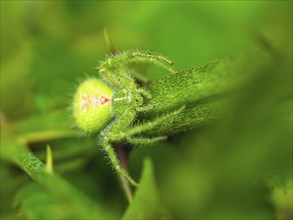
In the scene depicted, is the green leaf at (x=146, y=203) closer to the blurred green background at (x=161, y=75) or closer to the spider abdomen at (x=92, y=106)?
the blurred green background at (x=161, y=75)

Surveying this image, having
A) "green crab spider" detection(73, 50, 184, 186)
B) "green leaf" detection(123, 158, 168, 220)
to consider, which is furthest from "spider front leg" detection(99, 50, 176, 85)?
"green leaf" detection(123, 158, 168, 220)

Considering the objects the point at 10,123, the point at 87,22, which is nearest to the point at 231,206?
the point at 10,123

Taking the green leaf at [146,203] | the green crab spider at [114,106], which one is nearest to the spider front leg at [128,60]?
the green crab spider at [114,106]

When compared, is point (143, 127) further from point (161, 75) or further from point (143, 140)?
point (161, 75)

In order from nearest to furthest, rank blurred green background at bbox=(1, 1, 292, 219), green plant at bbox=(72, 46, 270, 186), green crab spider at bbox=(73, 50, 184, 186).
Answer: blurred green background at bbox=(1, 1, 292, 219)
green plant at bbox=(72, 46, 270, 186)
green crab spider at bbox=(73, 50, 184, 186)

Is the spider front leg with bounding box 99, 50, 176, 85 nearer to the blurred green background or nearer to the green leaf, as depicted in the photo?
the blurred green background

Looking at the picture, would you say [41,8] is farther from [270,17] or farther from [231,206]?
[231,206]
